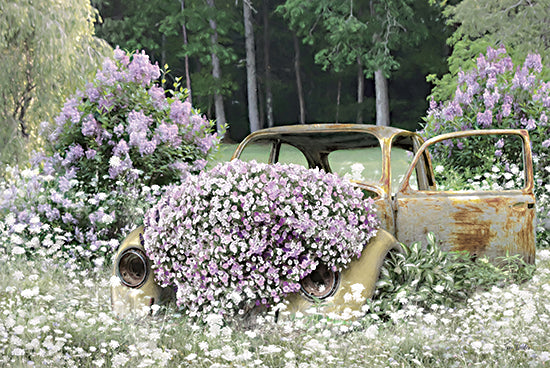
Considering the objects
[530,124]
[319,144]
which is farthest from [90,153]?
[530,124]

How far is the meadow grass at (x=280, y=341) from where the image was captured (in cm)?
389

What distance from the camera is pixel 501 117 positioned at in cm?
909

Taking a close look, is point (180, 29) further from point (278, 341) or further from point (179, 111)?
point (278, 341)

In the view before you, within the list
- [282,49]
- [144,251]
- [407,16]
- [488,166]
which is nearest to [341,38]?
[407,16]

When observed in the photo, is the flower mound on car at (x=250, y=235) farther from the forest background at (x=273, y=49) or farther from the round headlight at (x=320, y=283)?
the forest background at (x=273, y=49)

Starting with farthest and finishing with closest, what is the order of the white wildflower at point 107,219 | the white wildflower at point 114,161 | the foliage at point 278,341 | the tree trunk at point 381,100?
the tree trunk at point 381,100
the white wildflower at point 114,161
the white wildflower at point 107,219
the foliage at point 278,341

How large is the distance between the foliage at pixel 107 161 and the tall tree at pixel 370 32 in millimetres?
20689

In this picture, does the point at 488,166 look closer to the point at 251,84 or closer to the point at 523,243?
the point at 523,243

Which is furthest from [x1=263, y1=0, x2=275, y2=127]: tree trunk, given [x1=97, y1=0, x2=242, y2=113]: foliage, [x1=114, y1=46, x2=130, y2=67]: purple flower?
[x1=114, y1=46, x2=130, y2=67]: purple flower

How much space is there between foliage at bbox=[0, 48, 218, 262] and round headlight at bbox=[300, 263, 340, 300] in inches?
101

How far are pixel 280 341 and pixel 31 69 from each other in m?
8.07


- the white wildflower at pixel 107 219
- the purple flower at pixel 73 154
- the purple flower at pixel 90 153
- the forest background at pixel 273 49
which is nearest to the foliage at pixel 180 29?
the forest background at pixel 273 49

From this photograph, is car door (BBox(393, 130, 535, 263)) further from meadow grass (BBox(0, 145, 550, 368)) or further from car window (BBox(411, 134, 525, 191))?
car window (BBox(411, 134, 525, 191))

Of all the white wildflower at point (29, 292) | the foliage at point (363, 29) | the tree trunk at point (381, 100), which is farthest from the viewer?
the tree trunk at point (381, 100)
